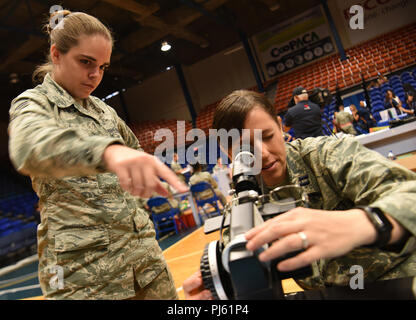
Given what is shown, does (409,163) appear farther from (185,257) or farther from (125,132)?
(185,257)

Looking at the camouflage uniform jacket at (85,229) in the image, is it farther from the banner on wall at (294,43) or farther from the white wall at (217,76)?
the banner on wall at (294,43)

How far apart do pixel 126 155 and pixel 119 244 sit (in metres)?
0.57

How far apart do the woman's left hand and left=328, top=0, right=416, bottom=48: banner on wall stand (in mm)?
10925

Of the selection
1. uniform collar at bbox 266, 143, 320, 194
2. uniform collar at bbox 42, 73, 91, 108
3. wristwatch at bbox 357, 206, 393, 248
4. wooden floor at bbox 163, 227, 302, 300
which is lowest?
wooden floor at bbox 163, 227, 302, 300

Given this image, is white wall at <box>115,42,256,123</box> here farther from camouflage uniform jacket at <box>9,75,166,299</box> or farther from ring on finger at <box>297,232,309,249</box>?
ring on finger at <box>297,232,309,249</box>

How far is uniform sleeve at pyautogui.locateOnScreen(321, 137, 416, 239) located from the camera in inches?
16.9

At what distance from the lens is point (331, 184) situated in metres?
0.75

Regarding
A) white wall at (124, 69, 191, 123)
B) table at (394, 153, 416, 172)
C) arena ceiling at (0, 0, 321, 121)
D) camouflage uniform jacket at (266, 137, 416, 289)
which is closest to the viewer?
camouflage uniform jacket at (266, 137, 416, 289)

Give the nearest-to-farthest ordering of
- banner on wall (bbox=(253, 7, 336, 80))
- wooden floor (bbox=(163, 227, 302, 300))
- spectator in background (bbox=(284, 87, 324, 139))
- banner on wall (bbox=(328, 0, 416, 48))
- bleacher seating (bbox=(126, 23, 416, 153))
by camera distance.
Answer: wooden floor (bbox=(163, 227, 302, 300)) → spectator in background (bbox=(284, 87, 324, 139)) → bleacher seating (bbox=(126, 23, 416, 153)) → banner on wall (bbox=(328, 0, 416, 48)) → banner on wall (bbox=(253, 7, 336, 80))

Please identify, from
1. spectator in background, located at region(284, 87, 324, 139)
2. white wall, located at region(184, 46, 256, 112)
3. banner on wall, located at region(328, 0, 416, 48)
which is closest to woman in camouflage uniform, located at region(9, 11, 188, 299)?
spectator in background, located at region(284, 87, 324, 139)

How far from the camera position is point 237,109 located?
→ 0.84 metres

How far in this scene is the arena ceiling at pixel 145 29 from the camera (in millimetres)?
6867

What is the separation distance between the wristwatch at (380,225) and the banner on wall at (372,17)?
10.9 meters

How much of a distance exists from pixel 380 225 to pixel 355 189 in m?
0.22
